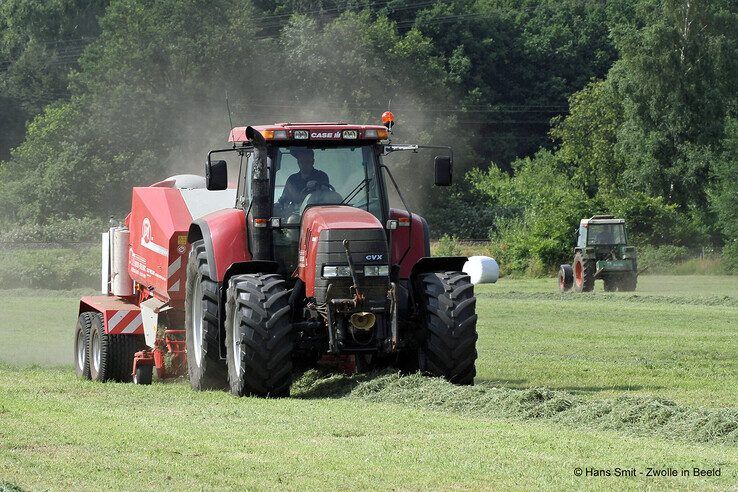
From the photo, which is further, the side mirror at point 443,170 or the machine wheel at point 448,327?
the side mirror at point 443,170

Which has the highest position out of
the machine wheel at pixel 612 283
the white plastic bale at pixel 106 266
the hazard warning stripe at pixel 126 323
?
the white plastic bale at pixel 106 266

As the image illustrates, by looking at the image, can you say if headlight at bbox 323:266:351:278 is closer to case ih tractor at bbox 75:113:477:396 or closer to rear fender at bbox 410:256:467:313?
case ih tractor at bbox 75:113:477:396

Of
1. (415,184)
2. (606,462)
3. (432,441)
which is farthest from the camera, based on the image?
(415,184)

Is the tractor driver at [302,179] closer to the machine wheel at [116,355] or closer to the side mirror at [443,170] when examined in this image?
the side mirror at [443,170]

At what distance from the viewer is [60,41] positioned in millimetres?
88000

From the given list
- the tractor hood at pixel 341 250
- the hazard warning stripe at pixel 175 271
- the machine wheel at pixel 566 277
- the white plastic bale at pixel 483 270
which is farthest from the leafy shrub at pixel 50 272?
the tractor hood at pixel 341 250

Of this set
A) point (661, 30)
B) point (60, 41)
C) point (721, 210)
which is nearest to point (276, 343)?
point (721, 210)

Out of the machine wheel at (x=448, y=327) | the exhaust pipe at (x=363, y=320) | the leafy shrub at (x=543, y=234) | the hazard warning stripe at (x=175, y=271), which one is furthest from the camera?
the leafy shrub at (x=543, y=234)

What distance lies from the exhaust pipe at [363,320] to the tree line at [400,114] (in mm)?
39691

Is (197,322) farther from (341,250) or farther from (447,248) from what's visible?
(447,248)

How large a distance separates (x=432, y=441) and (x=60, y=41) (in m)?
82.4

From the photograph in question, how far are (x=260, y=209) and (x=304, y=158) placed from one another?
0.71m

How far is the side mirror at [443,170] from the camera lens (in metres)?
13.2

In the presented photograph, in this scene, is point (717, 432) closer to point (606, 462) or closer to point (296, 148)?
point (606, 462)
